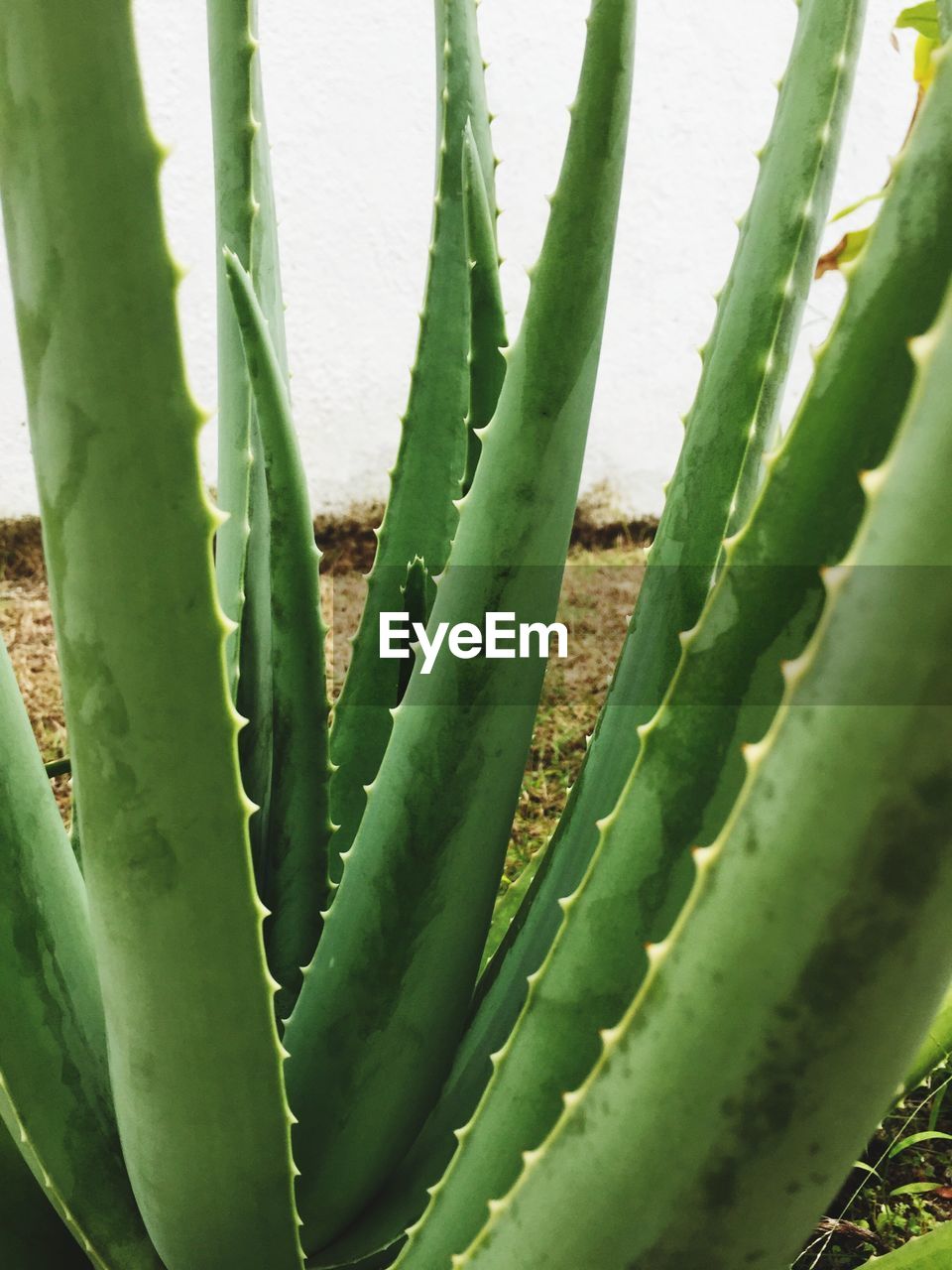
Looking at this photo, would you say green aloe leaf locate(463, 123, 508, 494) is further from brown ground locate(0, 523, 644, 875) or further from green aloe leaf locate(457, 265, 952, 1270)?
brown ground locate(0, 523, 644, 875)

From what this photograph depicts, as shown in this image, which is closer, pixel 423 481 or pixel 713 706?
pixel 713 706

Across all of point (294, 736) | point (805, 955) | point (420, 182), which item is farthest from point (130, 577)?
point (420, 182)

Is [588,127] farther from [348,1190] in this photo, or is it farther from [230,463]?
[348,1190]

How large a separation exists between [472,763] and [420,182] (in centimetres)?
223

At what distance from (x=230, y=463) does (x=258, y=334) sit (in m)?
0.13

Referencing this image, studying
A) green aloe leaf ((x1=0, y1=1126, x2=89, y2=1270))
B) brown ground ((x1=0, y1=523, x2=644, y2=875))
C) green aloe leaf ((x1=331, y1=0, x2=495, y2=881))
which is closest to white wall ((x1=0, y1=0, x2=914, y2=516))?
brown ground ((x1=0, y1=523, x2=644, y2=875))

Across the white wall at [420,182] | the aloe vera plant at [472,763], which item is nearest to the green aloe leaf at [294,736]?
the aloe vera plant at [472,763]

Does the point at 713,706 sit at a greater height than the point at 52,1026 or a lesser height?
greater

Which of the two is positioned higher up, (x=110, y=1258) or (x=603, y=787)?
(x=603, y=787)

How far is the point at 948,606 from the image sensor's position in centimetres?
23

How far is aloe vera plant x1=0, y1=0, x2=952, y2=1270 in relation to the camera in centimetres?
25

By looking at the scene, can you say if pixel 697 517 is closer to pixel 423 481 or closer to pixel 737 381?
pixel 737 381

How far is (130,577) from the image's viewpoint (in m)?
0.28

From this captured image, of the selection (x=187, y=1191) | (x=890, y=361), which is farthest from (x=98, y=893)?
(x=890, y=361)
